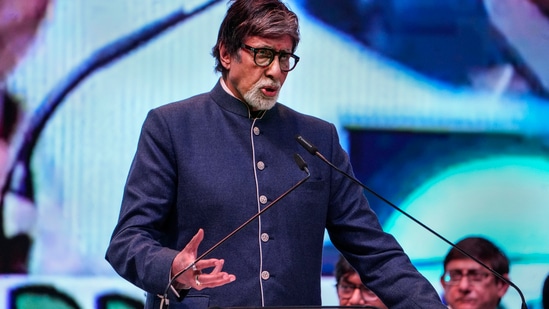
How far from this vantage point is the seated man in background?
333 cm

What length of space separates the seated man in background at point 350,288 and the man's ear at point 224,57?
4.10 feet

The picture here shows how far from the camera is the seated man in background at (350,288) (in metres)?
3.33

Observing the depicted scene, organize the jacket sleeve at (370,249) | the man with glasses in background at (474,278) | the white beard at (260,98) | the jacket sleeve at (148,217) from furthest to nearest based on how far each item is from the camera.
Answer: the man with glasses in background at (474,278), the white beard at (260,98), the jacket sleeve at (370,249), the jacket sleeve at (148,217)

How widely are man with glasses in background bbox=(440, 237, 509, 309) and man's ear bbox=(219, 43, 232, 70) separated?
4.45 feet

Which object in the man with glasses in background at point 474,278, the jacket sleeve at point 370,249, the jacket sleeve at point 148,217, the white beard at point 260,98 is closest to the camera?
the jacket sleeve at point 148,217

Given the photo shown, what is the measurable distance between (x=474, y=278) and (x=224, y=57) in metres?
1.46

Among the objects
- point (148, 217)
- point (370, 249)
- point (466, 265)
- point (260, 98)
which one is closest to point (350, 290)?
point (466, 265)

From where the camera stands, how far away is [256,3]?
2.21 metres

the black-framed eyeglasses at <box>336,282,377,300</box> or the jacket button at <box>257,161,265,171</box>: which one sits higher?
the jacket button at <box>257,161,265,171</box>

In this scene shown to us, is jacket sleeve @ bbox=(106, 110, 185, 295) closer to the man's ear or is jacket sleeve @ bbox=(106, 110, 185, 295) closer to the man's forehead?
the man's ear

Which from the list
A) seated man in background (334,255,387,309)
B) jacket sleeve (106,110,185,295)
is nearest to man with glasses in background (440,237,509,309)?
seated man in background (334,255,387,309)

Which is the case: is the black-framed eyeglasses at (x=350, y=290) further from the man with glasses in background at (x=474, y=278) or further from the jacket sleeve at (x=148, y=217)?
the jacket sleeve at (x=148, y=217)

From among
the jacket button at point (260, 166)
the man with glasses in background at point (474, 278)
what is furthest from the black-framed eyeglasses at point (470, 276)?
the jacket button at point (260, 166)

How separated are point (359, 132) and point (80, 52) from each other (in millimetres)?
1049
